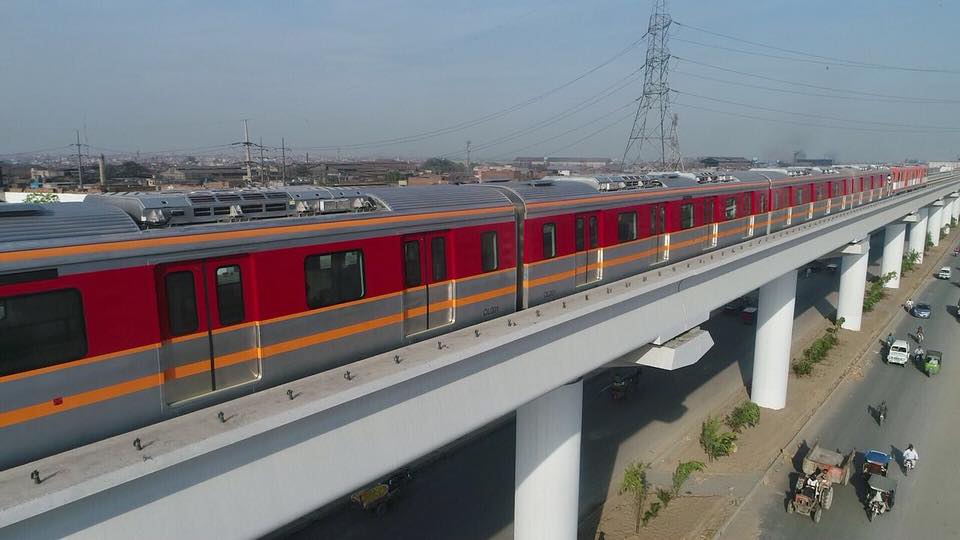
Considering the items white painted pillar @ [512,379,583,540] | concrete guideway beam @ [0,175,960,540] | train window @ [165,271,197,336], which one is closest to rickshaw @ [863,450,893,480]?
white painted pillar @ [512,379,583,540]

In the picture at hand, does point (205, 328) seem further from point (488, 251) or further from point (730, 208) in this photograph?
point (730, 208)

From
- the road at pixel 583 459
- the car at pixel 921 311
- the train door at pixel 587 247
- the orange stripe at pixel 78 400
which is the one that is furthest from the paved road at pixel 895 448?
the orange stripe at pixel 78 400

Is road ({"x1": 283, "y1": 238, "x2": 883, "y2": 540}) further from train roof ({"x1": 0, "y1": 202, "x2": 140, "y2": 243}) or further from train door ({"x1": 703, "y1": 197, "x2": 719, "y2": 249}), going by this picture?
train roof ({"x1": 0, "y1": 202, "x2": 140, "y2": 243})

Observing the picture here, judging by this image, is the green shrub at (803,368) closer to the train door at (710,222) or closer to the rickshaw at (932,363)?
the rickshaw at (932,363)

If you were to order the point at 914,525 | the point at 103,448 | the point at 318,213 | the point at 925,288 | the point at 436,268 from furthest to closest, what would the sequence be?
the point at 925,288 → the point at 914,525 → the point at 436,268 → the point at 318,213 → the point at 103,448

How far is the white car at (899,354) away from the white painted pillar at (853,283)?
5.99 m

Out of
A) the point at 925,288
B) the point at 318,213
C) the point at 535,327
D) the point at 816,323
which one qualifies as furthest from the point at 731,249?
the point at 925,288

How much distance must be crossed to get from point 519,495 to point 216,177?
19680 mm

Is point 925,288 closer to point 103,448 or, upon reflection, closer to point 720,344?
point 720,344

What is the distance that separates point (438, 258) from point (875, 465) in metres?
18.3

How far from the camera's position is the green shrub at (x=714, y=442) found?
73.0 ft

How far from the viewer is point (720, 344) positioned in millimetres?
35594

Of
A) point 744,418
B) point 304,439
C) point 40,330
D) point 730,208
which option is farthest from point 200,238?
point 744,418

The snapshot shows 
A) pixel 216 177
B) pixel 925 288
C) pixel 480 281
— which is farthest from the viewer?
pixel 925 288
